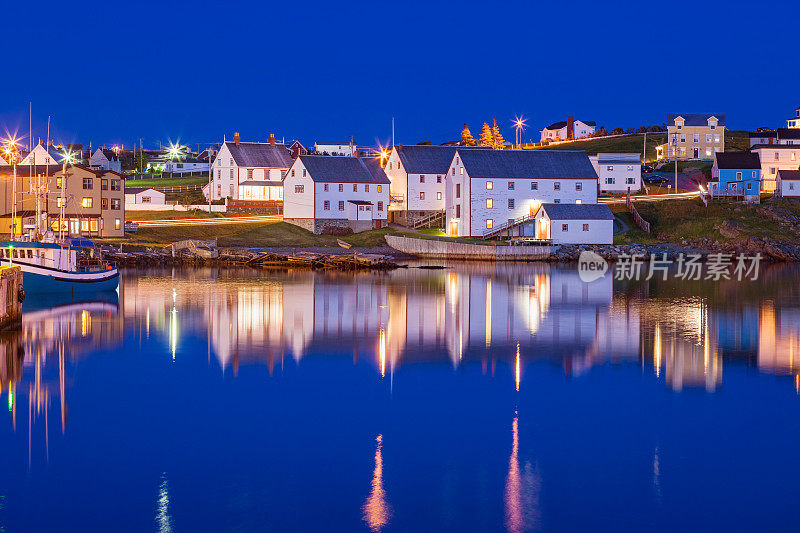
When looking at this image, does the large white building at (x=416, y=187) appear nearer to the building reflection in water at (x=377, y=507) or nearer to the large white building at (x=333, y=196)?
the large white building at (x=333, y=196)

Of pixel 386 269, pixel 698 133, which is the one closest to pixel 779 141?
pixel 698 133

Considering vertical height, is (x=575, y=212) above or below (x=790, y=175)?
below

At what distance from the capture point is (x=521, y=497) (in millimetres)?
14305

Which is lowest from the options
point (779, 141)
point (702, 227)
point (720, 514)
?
point (720, 514)

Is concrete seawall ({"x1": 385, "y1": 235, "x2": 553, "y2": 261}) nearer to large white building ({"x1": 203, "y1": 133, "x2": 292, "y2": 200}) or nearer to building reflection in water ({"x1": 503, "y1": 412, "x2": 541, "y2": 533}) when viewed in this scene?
large white building ({"x1": 203, "y1": 133, "x2": 292, "y2": 200})

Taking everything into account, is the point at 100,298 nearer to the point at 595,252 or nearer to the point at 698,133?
the point at 595,252

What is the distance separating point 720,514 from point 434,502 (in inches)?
175

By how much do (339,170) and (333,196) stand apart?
320cm

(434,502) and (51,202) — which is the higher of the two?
(51,202)

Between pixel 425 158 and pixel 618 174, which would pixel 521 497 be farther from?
pixel 618 174

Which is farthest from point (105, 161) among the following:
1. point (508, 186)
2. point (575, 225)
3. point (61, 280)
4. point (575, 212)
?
point (61, 280)

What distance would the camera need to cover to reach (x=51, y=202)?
7388 cm

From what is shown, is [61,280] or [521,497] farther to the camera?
[61,280]

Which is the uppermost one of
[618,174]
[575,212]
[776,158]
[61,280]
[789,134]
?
[789,134]
